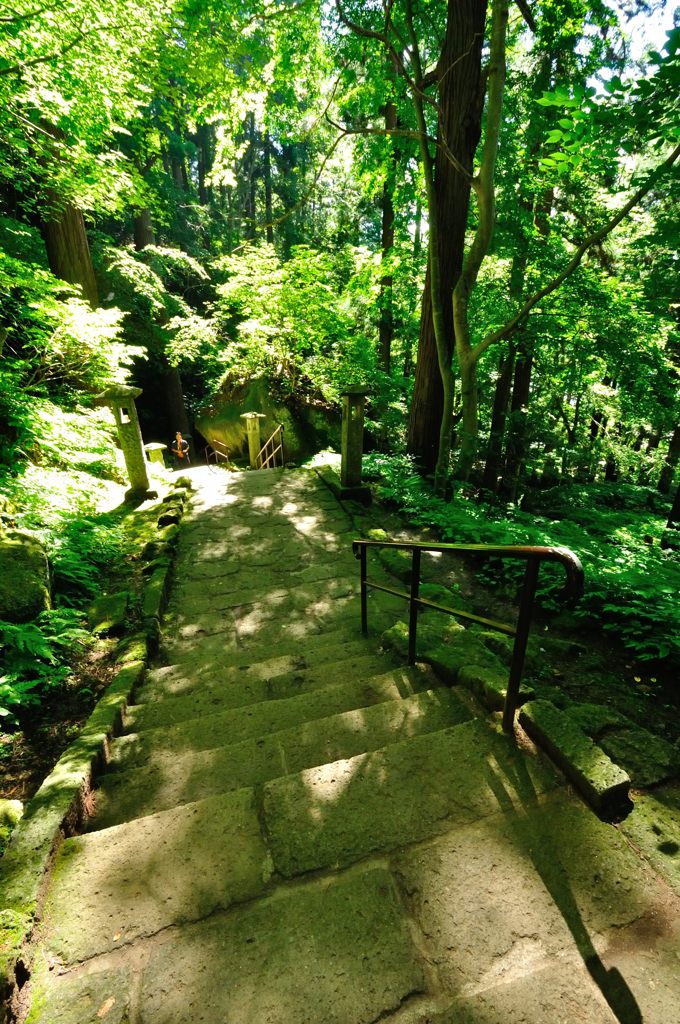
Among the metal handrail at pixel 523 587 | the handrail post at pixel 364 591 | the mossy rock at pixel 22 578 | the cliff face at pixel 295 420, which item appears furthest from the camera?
the cliff face at pixel 295 420

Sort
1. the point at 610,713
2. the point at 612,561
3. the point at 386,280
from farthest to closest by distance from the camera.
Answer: the point at 386,280 < the point at 612,561 < the point at 610,713

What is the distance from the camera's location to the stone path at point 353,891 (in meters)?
1.26

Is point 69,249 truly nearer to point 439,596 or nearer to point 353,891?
point 439,596

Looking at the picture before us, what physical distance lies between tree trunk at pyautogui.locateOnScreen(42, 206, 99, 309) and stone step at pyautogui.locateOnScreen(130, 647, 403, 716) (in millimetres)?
7690

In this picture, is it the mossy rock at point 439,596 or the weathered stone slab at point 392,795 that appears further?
the mossy rock at point 439,596

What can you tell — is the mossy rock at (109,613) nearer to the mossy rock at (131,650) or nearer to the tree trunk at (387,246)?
the mossy rock at (131,650)

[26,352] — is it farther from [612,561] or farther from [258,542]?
[612,561]

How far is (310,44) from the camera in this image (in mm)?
7051

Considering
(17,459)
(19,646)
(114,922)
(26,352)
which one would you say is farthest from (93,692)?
(26,352)

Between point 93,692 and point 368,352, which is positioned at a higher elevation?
point 368,352

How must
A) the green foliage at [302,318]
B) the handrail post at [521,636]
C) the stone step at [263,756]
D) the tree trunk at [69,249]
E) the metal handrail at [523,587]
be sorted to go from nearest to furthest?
the metal handrail at [523,587] < the handrail post at [521,636] < the stone step at [263,756] < the tree trunk at [69,249] < the green foliage at [302,318]

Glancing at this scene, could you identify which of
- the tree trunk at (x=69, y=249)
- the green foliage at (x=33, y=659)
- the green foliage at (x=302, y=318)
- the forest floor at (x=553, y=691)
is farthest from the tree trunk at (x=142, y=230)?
the forest floor at (x=553, y=691)

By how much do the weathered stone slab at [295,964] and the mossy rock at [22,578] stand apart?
289cm

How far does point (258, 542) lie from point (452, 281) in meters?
4.82
